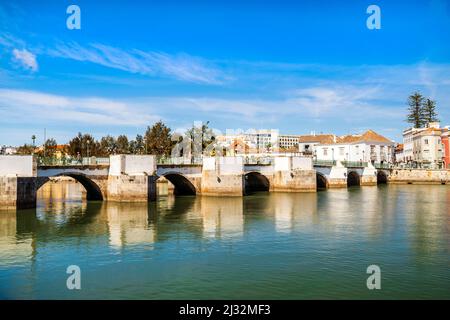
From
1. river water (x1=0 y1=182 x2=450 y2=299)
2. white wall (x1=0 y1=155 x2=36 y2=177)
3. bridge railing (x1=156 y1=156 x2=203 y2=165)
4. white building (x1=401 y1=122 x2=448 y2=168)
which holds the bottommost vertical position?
river water (x1=0 y1=182 x2=450 y2=299)

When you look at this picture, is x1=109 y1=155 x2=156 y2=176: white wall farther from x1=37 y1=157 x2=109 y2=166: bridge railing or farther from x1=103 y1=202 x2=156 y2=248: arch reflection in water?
x1=103 y1=202 x2=156 y2=248: arch reflection in water

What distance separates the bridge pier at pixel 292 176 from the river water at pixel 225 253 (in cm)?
1993

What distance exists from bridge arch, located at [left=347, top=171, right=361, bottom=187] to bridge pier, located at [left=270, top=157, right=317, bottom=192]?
73.1 feet

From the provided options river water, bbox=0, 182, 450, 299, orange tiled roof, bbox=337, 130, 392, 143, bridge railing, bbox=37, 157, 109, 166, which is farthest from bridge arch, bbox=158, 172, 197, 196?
orange tiled roof, bbox=337, 130, 392, 143

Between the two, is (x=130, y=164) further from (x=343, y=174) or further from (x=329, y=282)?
(x=343, y=174)

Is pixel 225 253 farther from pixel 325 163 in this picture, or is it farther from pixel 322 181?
pixel 325 163

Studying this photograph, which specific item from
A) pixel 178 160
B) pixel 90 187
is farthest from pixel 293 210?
pixel 90 187

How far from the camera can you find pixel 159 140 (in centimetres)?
8144

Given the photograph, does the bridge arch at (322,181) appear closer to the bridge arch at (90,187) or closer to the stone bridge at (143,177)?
the stone bridge at (143,177)

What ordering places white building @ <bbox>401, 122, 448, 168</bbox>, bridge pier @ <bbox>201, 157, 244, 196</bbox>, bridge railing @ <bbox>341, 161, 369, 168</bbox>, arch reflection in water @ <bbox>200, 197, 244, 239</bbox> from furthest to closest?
1. white building @ <bbox>401, 122, 448, 168</bbox>
2. bridge railing @ <bbox>341, 161, 369, 168</bbox>
3. bridge pier @ <bbox>201, 157, 244, 196</bbox>
4. arch reflection in water @ <bbox>200, 197, 244, 239</bbox>

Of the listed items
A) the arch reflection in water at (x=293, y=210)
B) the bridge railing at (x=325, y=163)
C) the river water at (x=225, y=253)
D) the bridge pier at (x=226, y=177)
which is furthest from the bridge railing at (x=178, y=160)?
the bridge railing at (x=325, y=163)

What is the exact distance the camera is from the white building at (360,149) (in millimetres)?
97562

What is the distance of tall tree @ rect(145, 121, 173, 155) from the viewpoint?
8144cm

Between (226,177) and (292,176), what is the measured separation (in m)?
12.2
